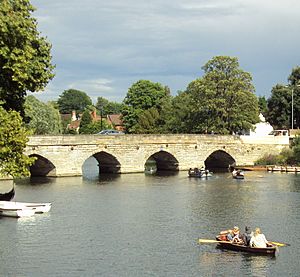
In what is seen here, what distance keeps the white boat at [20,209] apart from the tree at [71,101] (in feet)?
510

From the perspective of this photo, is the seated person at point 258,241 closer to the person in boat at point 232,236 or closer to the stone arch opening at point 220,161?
the person in boat at point 232,236

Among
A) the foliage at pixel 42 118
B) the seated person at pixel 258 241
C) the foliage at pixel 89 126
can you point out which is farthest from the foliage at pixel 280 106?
the seated person at pixel 258 241

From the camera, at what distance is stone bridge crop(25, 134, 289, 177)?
61.7 m

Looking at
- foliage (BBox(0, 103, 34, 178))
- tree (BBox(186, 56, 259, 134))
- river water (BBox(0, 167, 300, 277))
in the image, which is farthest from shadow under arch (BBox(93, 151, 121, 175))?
foliage (BBox(0, 103, 34, 178))

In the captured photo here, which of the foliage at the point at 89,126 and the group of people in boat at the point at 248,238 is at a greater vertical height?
the foliage at the point at 89,126

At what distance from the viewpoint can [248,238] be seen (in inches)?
1182

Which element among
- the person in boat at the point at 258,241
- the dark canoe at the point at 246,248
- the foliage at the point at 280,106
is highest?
the foliage at the point at 280,106

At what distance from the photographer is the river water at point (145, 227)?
27.3m

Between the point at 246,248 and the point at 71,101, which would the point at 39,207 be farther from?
the point at 71,101

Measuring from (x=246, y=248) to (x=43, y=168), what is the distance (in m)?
37.5

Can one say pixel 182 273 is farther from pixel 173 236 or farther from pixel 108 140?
pixel 108 140

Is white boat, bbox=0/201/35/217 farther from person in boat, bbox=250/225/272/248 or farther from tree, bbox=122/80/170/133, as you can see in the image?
tree, bbox=122/80/170/133

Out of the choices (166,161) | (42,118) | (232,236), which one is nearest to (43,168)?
(166,161)

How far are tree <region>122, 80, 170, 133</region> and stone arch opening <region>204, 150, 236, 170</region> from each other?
25980 millimetres
